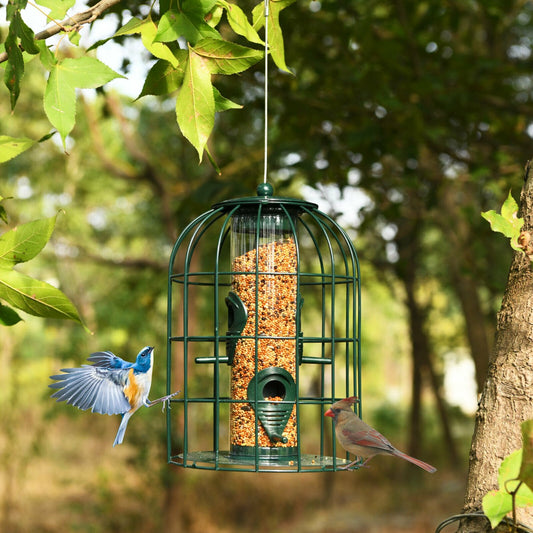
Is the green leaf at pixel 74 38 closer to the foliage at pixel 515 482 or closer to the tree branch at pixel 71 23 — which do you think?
the tree branch at pixel 71 23

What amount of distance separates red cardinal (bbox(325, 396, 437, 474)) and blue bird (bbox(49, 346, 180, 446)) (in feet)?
2.55

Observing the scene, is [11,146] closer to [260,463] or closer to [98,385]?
[98,385]

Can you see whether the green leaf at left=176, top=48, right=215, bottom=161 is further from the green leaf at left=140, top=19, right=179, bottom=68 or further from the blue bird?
the blue bird

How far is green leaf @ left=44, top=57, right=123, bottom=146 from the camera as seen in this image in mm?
2180

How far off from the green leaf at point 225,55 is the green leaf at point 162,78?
0.11 meters

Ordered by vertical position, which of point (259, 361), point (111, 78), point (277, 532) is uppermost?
point (111, 78)

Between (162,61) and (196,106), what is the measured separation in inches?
8.6

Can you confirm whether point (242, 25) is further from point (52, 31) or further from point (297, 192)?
point (297, 192)

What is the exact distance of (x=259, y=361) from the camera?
379cm

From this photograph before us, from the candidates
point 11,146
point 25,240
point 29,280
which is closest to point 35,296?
point 29,280

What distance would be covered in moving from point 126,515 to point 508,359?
41.4ft

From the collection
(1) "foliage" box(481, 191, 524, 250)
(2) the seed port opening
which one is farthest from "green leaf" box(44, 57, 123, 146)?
(2) the seed port opening

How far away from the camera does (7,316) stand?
257cm

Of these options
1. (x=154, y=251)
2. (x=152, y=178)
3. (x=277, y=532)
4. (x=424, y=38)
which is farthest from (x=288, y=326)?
(x=154, y=251)
